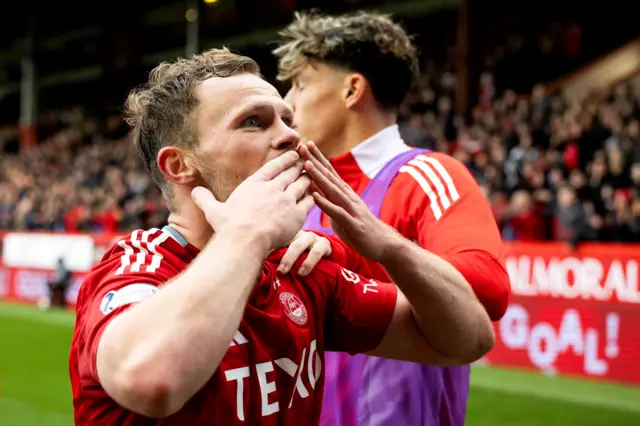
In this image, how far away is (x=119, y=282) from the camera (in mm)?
1795

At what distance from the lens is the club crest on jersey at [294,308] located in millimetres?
2100

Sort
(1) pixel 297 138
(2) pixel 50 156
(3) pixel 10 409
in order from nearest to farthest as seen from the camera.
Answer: (1) pixel 297 138
(3) pixel 10 409
(2) pixel 50 156

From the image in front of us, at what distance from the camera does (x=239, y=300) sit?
1.70 meters

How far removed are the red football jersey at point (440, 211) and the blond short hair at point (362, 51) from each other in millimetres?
200

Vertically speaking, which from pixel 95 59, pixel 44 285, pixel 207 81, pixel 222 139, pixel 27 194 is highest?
pixel 95 59

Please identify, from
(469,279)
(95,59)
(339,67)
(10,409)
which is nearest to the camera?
(469,279)

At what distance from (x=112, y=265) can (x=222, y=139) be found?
1.35 ft

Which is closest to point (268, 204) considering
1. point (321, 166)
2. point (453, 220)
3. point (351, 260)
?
point (321, 166)

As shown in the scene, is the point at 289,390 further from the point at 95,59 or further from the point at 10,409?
the point at 95,59

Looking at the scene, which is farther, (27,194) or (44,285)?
(27,194)

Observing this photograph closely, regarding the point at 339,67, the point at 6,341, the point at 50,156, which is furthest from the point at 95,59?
the point at 339,67

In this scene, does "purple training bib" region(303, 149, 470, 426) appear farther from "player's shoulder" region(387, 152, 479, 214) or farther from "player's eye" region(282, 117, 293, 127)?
"player's eye" region(282, 117, 293, 127)

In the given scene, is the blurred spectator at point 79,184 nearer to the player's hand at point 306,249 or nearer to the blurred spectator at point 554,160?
the blurred spectator at point 554,160

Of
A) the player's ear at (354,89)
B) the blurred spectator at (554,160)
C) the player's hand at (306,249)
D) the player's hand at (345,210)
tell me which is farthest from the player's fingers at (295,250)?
the blurred spectator at (554,160)
